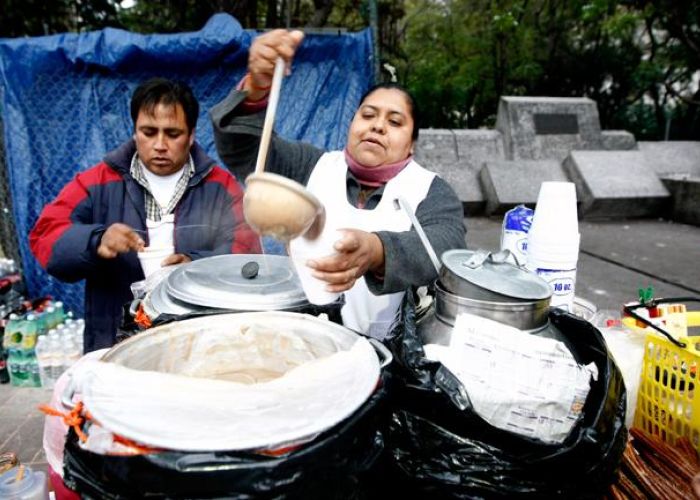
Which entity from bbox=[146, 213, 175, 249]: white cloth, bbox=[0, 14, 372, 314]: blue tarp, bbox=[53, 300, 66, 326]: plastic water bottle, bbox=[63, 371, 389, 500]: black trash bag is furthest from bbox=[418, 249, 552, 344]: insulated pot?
bbox=[53, 300, 66, 326]: plastic water bottle

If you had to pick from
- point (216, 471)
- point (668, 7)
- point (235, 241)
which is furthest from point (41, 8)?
point (668, 7)

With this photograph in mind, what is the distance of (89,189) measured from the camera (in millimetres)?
2328

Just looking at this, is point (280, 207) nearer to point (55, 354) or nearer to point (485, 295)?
point (485, 295)

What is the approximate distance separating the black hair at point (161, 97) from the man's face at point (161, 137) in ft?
0.06

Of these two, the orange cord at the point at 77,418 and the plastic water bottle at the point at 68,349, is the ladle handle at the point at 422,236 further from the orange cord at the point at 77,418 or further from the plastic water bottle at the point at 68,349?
the plastic water bottle at the point at 68,349

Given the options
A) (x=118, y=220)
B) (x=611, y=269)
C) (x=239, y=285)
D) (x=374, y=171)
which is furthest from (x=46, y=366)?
(x=611, y=269)

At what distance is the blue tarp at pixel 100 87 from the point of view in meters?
4.08

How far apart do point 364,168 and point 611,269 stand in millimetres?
4163

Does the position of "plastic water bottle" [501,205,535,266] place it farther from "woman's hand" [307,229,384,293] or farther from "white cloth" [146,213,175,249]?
"white cloth" [146,213,175,249]

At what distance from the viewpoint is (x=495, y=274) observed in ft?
4.19

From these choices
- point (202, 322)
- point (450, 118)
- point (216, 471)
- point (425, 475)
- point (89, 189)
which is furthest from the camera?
point (450, 118)

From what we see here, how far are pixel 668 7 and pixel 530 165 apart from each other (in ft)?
11.8

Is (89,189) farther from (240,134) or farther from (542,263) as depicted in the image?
(542,263)

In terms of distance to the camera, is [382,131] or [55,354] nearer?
[382,131]
